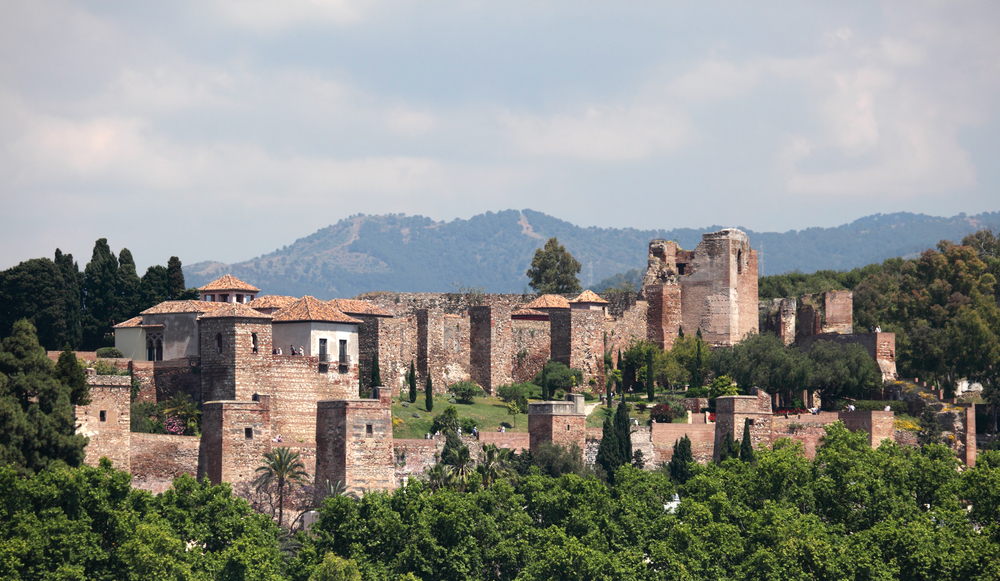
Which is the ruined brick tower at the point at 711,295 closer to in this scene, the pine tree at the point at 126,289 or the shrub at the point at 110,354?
the pine tree at the point at 126,289

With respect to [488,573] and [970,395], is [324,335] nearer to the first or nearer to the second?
[488,573]

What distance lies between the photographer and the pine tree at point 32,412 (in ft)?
128

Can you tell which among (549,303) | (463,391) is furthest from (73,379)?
(549,303)

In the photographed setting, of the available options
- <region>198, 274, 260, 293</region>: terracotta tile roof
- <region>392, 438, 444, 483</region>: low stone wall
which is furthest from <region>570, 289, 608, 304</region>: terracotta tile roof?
<region>392, 438, 444, 483</region>: low stone wall

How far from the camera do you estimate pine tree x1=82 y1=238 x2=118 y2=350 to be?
5681cm

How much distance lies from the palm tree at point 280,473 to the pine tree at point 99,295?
15.2 m

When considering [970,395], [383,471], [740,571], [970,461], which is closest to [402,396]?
[383,471]

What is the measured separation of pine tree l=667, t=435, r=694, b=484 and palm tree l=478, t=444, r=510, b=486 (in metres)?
7.22

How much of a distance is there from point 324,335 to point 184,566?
14619 millimetres

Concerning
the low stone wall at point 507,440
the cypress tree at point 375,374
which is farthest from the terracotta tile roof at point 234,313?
the low stone wall at point 507,440

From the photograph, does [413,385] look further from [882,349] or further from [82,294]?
[882,349]

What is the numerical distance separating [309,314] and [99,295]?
562 inches

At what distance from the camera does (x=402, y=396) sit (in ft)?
184

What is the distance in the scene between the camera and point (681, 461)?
51781 mm
